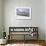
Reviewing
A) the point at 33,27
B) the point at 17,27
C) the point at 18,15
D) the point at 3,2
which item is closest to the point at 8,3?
the point at 3,2

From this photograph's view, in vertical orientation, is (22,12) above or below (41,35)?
above

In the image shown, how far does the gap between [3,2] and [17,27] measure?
1.20 m

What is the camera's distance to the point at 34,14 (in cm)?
490

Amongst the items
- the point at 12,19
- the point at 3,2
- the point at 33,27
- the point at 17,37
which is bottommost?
the point at 17,37

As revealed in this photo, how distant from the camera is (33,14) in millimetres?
4898

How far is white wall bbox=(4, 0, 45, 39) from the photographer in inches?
191

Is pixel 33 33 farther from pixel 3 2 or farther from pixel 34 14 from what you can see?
pixel 3 2

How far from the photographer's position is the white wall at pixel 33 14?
15.9 feet

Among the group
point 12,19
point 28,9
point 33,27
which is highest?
point 28,9

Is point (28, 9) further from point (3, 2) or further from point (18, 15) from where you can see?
point (3, 2)

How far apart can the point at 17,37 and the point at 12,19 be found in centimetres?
79

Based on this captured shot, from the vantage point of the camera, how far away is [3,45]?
2588 millimetres

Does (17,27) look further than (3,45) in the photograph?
Yes

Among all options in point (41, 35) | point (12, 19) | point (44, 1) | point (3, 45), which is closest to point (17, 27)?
point (12, 19)
